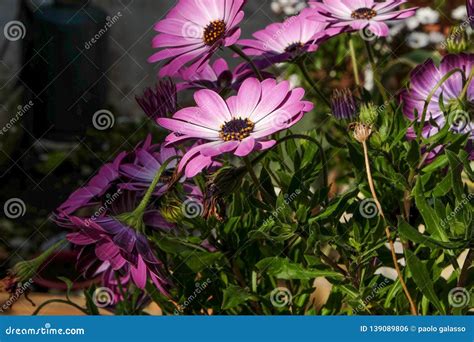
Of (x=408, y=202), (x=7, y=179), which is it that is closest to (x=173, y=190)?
(x=408, y=202)

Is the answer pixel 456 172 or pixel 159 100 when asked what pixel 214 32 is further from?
pixel 456 172

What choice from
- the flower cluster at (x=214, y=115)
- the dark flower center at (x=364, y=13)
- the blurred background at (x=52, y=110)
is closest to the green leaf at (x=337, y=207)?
the flower cluster at (x=214, y=115)

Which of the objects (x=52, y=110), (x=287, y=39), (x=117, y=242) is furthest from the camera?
(x=52, y=110)

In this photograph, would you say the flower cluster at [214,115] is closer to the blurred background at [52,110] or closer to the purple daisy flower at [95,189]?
the purple daisy flower at [95,189]

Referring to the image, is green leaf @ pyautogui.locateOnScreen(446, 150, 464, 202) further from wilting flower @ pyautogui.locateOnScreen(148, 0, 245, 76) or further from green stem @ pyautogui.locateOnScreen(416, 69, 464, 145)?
wilting flower @ pyautogui.locateOnScreen(148, 0, 245, 76)

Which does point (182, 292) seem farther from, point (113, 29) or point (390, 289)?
point (113, 29)

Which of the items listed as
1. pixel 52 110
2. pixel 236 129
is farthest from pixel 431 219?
pixel 52 110
